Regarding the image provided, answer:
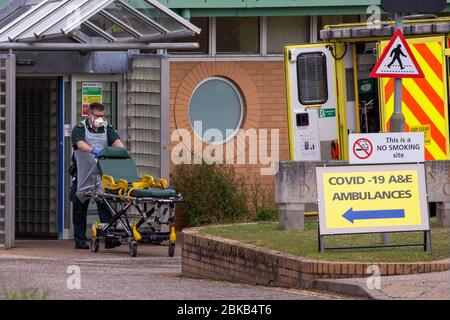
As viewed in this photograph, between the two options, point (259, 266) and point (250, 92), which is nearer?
point (259, 266)

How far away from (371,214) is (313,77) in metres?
5.24

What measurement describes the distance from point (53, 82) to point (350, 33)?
4568 millimetres

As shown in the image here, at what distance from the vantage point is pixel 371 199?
13.0m

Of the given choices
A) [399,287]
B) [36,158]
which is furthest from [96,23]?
[399,287]

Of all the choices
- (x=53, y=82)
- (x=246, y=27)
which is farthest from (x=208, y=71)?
(x=53, y=82)

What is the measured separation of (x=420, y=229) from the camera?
Answer: 1297cm

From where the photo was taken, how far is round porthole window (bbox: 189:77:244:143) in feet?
67.6

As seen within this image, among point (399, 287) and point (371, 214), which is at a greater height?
point (371, 214)

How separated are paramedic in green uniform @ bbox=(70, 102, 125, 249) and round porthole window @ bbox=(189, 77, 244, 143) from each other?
2.97 metres

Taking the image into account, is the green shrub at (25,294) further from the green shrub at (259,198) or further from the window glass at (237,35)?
the window glass at (237,35)

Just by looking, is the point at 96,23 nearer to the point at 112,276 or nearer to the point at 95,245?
the point at 95,245
